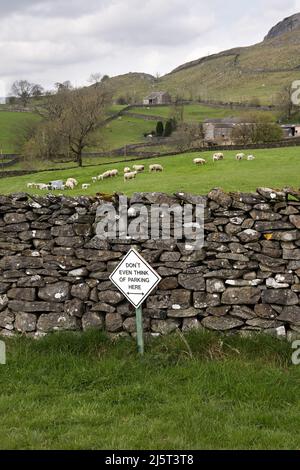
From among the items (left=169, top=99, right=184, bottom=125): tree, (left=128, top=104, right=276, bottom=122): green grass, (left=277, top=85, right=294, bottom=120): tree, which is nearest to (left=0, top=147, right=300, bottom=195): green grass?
(left=277, top=85, right=294, bottom=120): tree

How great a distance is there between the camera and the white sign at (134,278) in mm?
6914

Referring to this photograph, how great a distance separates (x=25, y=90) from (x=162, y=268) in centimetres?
12740

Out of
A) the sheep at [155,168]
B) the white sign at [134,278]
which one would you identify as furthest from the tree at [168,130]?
the white sign at [134,278]

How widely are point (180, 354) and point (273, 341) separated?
1304 mm

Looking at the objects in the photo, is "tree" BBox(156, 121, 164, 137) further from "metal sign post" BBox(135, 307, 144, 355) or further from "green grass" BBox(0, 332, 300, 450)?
"metal sign post" BBox(135, 307, 144, 355)

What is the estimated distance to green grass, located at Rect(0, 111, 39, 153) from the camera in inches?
3406

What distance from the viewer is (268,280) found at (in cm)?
731

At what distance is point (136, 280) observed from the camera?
6.99 m

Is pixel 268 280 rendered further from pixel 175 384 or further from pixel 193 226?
pixel 175 384

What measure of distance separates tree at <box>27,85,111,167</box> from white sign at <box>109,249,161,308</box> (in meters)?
48.7

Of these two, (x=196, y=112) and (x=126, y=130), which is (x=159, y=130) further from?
(x=196, y=112)

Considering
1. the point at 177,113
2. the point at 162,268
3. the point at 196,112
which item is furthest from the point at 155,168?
the point at 196,112

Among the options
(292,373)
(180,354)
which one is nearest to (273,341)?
(292,373)

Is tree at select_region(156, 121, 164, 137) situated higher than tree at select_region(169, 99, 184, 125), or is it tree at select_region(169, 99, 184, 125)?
tree at select_region(169, 99, 184, 125)
